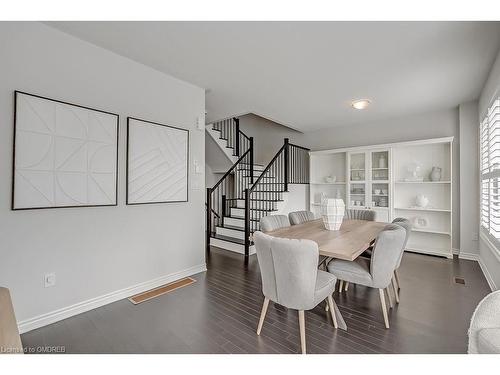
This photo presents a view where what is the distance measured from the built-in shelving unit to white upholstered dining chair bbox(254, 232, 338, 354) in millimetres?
3589

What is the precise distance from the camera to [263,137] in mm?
7184

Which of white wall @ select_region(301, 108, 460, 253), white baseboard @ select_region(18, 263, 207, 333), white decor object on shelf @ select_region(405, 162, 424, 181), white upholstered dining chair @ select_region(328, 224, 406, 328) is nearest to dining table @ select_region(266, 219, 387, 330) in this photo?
white upholstered dining chair @ select_region(328, 224, 406, 328)

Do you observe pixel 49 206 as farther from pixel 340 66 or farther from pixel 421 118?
pixel 421 118

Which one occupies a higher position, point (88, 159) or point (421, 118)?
→ point (421, 118)

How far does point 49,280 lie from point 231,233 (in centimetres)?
303

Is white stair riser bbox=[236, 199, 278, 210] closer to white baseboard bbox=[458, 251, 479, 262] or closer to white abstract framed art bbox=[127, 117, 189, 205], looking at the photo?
white abstract framed art bbox=[127, 117, 189, 205]

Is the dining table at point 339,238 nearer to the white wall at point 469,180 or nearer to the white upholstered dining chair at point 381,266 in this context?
the white upholstered dining chair at point 381,266

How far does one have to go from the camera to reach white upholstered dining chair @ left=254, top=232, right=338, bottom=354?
170cm

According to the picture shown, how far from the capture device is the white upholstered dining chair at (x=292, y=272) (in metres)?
1.70
